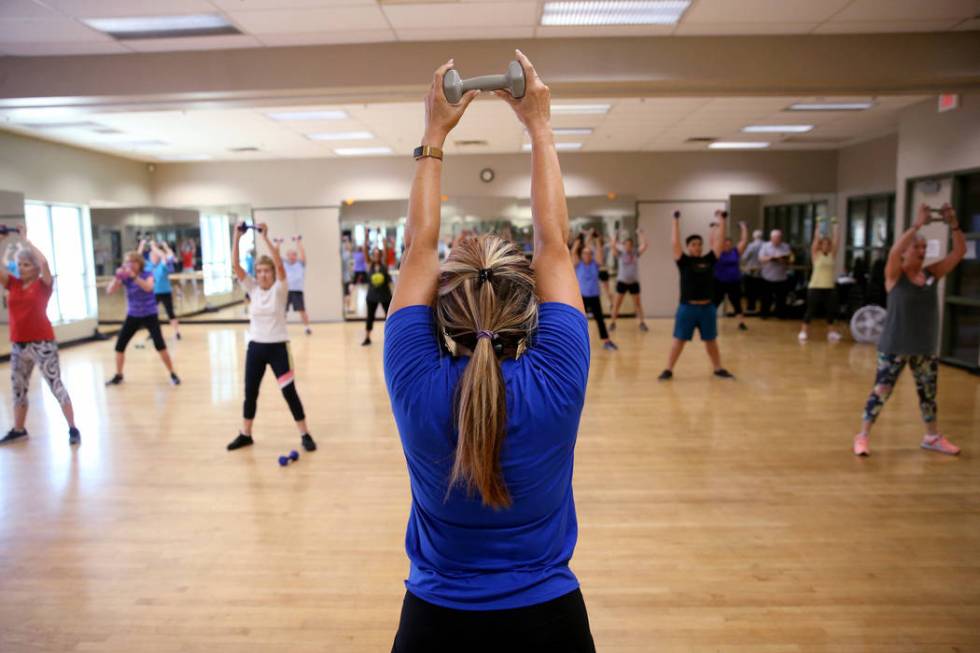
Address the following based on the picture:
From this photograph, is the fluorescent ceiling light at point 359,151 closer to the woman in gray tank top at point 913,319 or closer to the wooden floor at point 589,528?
the wooden floor at point 589,528

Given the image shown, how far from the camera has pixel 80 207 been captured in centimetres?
1175

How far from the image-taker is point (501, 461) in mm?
1024

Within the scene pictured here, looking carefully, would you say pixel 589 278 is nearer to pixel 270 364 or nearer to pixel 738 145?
pixel 738 145

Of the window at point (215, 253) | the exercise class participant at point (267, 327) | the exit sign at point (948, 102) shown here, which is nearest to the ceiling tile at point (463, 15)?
the exercise class participant at point (267, 327)

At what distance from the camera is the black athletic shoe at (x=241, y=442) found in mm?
5172

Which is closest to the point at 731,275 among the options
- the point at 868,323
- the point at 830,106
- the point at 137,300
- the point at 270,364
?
the point at 868,323

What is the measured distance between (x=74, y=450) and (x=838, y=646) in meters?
5.37

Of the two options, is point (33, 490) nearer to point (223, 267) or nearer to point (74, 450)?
point (74, 450)

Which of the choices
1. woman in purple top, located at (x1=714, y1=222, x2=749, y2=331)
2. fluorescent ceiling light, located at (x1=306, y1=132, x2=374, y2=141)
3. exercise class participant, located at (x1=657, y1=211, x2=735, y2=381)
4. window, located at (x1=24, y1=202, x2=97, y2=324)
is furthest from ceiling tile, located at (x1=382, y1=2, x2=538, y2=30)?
window, located at (x1=24, y1=202, x2=97, y2=324)

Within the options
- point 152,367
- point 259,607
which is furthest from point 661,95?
→ point 152,367

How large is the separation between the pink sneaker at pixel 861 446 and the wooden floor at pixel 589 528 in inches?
2.9

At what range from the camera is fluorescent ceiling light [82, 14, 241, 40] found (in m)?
5.09

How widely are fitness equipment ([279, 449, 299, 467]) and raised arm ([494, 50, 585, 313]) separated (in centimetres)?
400

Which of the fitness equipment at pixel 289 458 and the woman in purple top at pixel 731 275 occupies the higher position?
the woman in purple top at pixel 731 275
